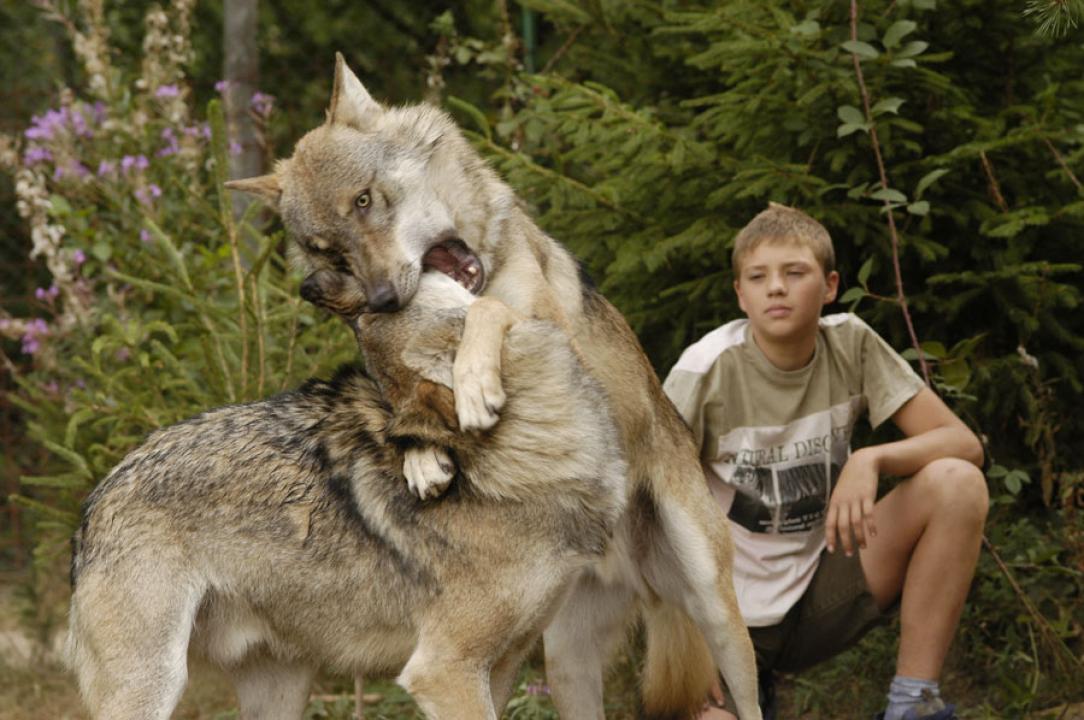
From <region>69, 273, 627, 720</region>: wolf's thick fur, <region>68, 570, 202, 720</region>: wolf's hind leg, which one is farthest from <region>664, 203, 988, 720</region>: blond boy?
<region>68, 570, 202, 720</region>: wolf's hind leg

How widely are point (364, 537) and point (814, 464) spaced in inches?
56.3

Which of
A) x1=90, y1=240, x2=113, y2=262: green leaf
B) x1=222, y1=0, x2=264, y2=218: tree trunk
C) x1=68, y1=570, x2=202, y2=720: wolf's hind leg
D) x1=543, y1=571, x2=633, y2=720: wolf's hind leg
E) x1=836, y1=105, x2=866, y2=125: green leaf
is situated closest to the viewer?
x1=68, y1=570, x2=202, y2=720: wolf's hind leg

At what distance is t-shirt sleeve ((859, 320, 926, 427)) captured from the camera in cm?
360

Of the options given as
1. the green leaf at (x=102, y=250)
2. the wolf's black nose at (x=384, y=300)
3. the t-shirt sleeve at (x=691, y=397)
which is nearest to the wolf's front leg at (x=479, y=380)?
the wolf's black nose at (x=384, y=300)

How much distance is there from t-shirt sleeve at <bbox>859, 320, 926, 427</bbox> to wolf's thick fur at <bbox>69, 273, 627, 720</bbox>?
3.43 feet

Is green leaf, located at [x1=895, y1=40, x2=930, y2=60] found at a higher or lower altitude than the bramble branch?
higher

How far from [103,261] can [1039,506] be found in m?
3.87

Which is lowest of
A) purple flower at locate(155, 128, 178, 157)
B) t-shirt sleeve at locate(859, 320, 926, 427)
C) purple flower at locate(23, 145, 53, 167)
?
t-shirt sleeve at locate(859, 320, 926, 427)

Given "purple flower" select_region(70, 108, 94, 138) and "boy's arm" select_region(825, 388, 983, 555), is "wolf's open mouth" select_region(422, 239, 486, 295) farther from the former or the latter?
"purple flower" select_region(70, 108, 94, 138)

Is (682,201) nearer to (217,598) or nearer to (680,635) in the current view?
(680,635)

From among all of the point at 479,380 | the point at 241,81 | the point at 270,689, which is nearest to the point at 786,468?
the point at 479,380

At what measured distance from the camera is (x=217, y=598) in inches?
110

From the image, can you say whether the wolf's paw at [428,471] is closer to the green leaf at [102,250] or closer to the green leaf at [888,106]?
the green leaf at [888,106]

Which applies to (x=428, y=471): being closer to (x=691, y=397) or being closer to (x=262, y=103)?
(x=691, y=397)
